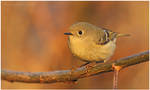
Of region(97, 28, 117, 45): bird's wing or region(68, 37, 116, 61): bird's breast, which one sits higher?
region(97, 28, 117, 45): bird's wing

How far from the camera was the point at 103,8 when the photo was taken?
5.17 m

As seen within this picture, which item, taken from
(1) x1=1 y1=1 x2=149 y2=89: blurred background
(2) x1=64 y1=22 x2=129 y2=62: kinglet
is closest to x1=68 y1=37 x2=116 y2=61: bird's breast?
(2) x1=64 y1=22 x2=129 y2=62: kinglet

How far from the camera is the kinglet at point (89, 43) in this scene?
295 cm

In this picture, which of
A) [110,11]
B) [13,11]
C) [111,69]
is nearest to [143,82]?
[110,11]

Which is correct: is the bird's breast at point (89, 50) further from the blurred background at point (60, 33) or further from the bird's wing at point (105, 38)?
the blurred background at point (60, 33)

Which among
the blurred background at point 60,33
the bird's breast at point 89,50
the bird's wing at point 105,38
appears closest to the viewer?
the bird's breast at point 89,50

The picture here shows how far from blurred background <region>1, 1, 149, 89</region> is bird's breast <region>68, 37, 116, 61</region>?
6.02ft

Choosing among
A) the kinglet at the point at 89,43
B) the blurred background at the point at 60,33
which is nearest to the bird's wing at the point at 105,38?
the kinglet at the point at 89,43

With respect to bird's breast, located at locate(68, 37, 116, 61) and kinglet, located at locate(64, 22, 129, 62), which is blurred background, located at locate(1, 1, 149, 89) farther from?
bird's breast, located at locate(68, 37, 116, 61)

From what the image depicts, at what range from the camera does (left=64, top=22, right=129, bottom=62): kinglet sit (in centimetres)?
295

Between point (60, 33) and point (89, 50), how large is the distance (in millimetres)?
2100

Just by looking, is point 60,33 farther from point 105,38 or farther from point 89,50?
point 89,50

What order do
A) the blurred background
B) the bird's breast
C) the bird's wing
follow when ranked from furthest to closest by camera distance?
the blurred background → the bird's wing → the bird's breast

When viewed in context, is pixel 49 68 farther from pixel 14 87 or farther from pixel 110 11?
pixel 110 11
